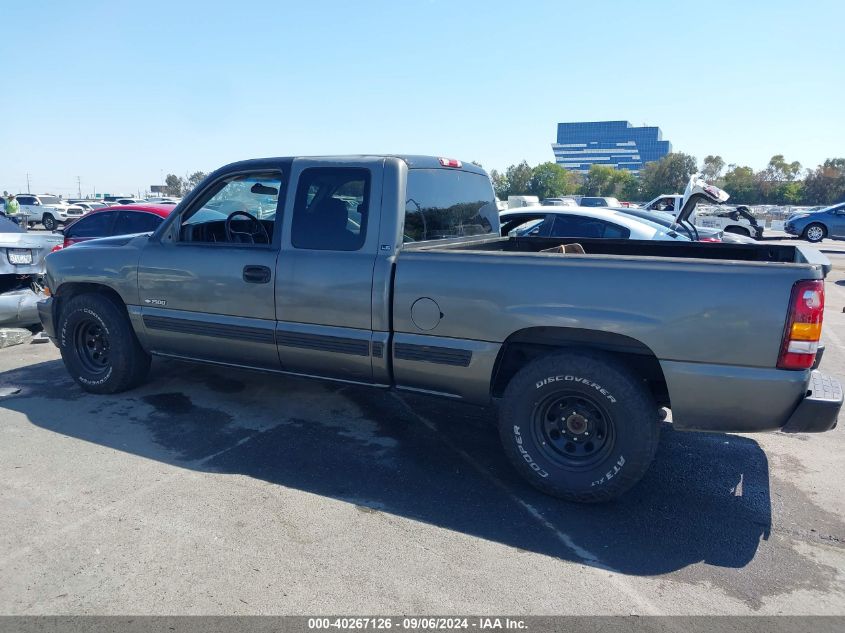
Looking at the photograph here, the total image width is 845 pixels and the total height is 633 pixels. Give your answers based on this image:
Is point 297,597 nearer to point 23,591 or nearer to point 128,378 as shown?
point 23,591

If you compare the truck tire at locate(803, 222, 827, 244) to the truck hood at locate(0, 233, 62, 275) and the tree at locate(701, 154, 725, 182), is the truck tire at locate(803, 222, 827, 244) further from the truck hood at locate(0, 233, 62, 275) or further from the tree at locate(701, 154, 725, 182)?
the tree at locate(701, 154, 725, 182)

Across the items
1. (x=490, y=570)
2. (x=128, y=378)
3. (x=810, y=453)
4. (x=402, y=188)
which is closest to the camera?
(x=490, y=570)

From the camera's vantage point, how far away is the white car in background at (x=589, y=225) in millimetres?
8352

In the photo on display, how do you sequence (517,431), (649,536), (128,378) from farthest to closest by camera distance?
(128,378) < (517,431) < (649,536)

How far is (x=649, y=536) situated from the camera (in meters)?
3.28

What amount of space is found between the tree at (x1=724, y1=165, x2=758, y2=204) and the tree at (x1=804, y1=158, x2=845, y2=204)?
5.66 meters

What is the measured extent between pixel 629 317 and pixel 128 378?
13.7 feet

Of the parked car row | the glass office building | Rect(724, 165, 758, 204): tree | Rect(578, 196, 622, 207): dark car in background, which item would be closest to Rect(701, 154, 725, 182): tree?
Rect(724, 165, 758, 204): tree

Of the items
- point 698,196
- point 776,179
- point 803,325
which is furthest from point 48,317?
point 776,179

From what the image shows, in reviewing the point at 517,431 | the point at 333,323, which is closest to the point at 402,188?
the point at 333,323

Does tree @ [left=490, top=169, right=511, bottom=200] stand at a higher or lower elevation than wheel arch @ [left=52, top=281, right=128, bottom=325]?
higher

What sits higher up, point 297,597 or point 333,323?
point 333,323

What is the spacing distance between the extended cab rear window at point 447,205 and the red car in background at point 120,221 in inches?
267

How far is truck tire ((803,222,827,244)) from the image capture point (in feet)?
78.5
